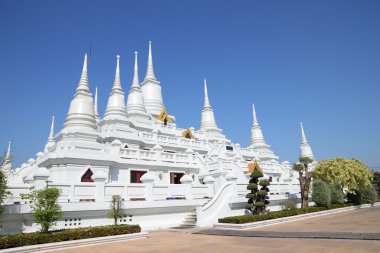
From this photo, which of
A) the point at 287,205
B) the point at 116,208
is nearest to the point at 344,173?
the point at 287,205

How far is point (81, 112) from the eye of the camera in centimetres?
3027

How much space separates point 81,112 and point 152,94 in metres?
22.7

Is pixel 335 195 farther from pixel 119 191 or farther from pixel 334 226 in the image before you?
pixel 119 191

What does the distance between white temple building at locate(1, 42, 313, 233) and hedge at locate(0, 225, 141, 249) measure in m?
2.29

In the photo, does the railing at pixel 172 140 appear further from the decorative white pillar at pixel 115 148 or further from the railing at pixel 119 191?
the railing at pixel 119 191

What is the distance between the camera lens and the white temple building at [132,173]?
17984 mm

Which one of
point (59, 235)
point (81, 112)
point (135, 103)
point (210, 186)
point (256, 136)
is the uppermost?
point (135, 103)

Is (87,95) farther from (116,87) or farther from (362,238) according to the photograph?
(362,238)

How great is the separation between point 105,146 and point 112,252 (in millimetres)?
17165

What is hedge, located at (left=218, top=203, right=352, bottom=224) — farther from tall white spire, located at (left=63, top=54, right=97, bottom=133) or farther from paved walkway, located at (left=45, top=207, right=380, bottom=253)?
tall white spire, located at (left=63, top=54, right=97, bottom=133)

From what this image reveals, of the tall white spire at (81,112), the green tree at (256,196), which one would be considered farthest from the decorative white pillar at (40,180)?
the green tree at (256,196)

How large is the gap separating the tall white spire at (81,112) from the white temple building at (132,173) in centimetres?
9

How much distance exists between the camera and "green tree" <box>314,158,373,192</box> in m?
32.5

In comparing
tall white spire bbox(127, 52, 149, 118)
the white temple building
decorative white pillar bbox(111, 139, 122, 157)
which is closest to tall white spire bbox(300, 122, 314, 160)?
the white temple building
